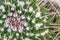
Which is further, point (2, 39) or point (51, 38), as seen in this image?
point (51, 38)

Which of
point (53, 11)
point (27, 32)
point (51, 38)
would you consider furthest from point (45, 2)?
point (27, 32)

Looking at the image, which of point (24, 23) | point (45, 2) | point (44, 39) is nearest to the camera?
point (24, 23)

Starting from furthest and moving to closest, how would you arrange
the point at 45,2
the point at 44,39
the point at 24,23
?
1. the point at 45,2
2. the point at 44,39
3. the point at 24,23

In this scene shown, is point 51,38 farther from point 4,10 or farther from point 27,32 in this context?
point 4,10

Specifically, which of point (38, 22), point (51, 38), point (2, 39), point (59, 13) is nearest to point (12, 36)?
point (2, 39)

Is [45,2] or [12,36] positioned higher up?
[45,2]

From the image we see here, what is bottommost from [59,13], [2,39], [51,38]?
[2,39]

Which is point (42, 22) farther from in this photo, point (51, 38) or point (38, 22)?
point (51, 38)

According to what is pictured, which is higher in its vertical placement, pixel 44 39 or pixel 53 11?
pixel 53 11

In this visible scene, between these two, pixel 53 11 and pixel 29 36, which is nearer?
pixel 29 36
